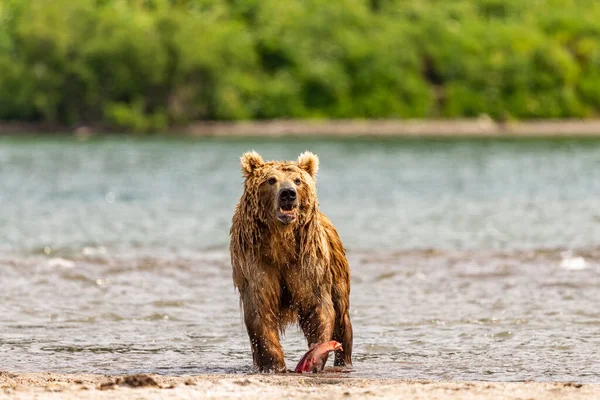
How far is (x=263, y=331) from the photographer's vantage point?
9.18m

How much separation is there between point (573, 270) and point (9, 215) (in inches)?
571

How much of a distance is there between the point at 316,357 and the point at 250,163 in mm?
1608

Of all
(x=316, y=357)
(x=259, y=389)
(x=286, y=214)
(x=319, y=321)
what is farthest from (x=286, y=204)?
(x=259, y=389)

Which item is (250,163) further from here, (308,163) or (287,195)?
(287,195)

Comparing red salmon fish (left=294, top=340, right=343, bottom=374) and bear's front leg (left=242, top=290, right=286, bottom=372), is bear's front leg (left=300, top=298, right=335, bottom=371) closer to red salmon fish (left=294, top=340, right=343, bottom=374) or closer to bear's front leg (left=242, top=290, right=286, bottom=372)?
red salmon fish (left=294, top=340, right=343, bottom=374)

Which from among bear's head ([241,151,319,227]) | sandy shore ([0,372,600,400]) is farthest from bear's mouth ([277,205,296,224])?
sandy shore ([0,372,600,400])

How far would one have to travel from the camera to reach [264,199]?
29.7ft

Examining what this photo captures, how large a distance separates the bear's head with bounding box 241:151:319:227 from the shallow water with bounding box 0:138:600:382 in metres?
1.46

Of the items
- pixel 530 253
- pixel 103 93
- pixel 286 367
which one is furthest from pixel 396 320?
pixel 103 93

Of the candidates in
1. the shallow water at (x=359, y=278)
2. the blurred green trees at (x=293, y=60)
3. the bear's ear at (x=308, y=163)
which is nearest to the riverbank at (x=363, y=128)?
the blurred green trees at (x=293, y=60)

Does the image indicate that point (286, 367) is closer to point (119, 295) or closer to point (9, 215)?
point (119, 295)

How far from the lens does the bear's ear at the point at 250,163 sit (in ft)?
30.3

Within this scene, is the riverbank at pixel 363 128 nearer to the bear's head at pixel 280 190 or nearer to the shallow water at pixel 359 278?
the shallow water at pixel 359 278

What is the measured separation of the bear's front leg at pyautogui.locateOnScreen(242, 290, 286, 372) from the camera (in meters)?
9.14
